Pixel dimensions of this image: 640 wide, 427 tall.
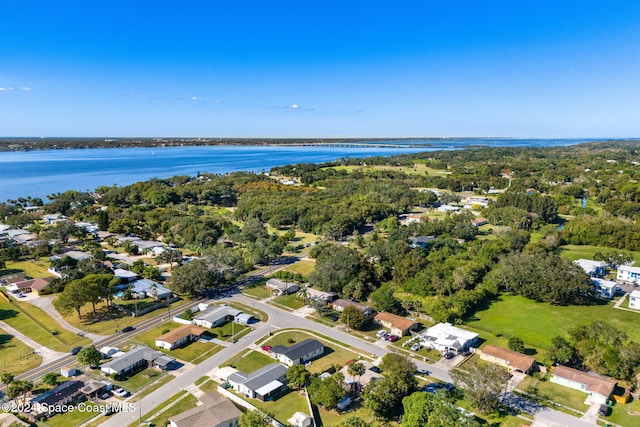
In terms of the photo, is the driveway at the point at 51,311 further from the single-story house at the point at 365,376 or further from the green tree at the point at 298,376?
the single-story house at the point at 365,376

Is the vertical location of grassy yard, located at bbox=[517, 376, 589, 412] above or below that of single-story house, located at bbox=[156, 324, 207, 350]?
below

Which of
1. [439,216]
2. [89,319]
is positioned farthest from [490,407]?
[439,216]

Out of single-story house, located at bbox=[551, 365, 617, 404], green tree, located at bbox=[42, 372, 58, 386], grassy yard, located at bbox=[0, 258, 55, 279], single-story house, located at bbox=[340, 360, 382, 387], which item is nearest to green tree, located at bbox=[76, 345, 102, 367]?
green tree, located at bbox=[42, 372, 58, 386]

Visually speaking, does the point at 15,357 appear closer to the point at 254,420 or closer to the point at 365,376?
the point at 254,420

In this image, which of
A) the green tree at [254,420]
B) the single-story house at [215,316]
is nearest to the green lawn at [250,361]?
the single-story house at [215,316]

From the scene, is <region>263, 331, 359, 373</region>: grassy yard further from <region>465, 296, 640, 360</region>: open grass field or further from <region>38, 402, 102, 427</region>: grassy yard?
<region>38, 402, 102, 427</region>: grassy yard

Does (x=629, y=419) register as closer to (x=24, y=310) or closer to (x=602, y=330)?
(x=602, y=330)
